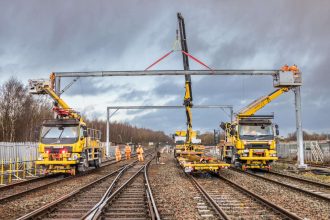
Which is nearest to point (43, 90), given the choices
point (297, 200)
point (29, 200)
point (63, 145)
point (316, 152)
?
point (63, 145)

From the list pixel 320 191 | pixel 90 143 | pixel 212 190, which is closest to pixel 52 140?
pixel 90 143

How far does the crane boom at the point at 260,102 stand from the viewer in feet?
76.3

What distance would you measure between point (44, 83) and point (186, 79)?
1052cm

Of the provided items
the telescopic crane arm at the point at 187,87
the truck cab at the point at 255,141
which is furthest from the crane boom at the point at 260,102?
the telescopic crane arm at the point at 187,87

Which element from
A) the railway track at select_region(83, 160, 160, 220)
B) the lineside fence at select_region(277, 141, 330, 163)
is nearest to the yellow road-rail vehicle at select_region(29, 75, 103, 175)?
the railway track at select_region(83, 160, 160, 220)

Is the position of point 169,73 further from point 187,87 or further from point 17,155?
point 17,155

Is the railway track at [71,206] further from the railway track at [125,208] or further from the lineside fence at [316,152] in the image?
the lineside fence at [316,152]

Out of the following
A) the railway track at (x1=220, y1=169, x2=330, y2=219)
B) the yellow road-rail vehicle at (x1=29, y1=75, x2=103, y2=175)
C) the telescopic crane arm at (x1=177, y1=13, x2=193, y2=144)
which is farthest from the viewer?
the telescopic crane arm at (x1=177, y1=13, x2=193, y2=144)

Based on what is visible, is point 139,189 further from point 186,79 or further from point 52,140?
point 186,79

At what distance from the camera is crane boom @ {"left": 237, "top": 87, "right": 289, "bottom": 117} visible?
916 inches

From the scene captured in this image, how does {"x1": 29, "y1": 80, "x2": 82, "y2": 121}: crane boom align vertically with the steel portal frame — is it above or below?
below

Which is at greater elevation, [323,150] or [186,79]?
[186,79]

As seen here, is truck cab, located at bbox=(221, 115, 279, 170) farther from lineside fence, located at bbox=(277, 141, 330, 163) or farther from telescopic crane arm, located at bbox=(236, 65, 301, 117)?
lineside fence, located at bbox=(277, 141, 330, 163)

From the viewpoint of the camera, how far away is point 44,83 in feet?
69.1
